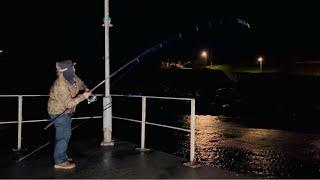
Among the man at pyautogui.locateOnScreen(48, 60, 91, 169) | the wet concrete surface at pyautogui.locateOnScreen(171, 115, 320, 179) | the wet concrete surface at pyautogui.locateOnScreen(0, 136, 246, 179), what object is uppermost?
the man at pyautogui.locateOnScreen(48, 60, 91, 169)

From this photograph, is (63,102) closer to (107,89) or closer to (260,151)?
(107,89)

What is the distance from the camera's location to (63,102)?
233 inches

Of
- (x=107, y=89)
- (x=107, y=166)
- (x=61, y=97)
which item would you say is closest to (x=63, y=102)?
(x=61, y=97)

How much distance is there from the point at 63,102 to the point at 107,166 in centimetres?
138

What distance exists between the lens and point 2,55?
35406 millimetres

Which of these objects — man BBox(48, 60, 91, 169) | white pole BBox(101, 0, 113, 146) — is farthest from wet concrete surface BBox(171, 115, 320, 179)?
man BBox(48, 60, 91, 169)

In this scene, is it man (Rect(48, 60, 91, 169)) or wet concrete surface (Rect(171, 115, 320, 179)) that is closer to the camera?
man (Rect(48, 60, 91, 169))

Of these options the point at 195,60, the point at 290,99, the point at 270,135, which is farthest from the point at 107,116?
the point at 195,60

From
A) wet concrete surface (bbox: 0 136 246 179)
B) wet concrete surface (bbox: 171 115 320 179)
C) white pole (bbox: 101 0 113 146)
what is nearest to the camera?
wet concrete surface (bbox: 0 136 246 179)

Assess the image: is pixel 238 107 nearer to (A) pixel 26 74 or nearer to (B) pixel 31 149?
(B) pixel 31 149

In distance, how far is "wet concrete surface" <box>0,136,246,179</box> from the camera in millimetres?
5742

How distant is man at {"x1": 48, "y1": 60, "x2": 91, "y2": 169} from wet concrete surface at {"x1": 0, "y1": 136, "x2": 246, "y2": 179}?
327 mm

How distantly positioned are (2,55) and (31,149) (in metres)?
30.7

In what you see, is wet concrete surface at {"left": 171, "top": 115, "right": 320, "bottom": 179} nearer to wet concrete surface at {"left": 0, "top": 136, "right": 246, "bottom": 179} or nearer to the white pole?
wet concrete surface at {"left": 0, "top": 136, "right": 246, "bottom": 179}
